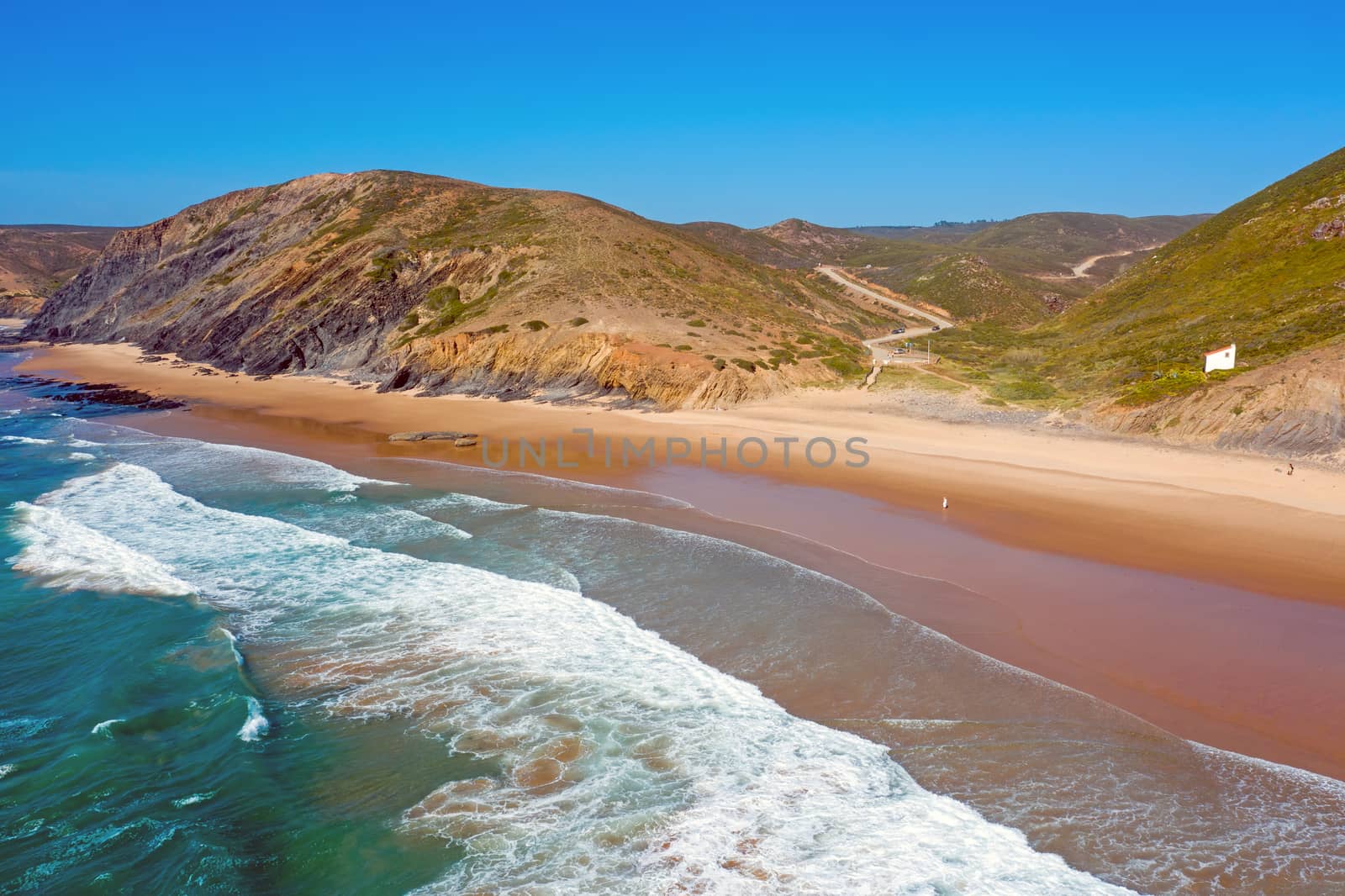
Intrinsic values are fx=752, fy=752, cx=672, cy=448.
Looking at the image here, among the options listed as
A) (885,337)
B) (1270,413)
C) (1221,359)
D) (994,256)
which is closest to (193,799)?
(1270,413)

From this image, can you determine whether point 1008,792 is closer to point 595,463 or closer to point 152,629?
point 152,629

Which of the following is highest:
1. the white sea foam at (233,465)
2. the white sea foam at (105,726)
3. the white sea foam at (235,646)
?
the white sea foam at (233,465)

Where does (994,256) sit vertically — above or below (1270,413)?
above

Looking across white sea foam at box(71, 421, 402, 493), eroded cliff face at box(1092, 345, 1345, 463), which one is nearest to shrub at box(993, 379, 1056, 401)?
eroded cliff face at box(1092, 345, 1345, 463)

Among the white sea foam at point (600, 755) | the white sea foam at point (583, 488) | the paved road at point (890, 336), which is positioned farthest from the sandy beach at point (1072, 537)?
the paved road at point (890, 336)

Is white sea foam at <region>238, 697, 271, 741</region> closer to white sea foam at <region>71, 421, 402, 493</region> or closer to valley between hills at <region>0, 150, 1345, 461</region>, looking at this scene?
white sea foam at <region>71, 421, 402, 493</region>

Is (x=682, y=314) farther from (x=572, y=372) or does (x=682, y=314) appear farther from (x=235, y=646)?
(x=235, y=646)

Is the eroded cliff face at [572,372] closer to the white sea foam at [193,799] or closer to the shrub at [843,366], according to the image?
the shrub at [843,366]
